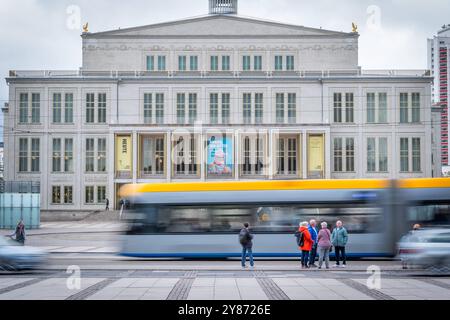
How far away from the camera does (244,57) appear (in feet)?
269

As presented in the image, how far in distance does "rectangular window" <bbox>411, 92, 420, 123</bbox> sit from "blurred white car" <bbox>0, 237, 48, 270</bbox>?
195ft

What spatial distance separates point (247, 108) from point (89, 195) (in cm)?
2001

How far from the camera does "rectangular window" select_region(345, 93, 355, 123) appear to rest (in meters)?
74.9

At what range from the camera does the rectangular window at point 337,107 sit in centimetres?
7506

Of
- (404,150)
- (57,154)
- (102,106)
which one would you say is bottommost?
(57,154)

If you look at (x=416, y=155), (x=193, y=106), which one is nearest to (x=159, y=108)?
(x=193, y=106)

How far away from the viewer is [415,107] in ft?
246

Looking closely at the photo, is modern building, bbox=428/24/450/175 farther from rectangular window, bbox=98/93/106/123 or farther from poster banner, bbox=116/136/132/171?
rectangular window, bbox=98/93/106/123

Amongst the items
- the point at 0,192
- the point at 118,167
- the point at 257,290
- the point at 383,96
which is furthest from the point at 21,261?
the point at 383,96

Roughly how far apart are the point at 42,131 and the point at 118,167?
9.43m

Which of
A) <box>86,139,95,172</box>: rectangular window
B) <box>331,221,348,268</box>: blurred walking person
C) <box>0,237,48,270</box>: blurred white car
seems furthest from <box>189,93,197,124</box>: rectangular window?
<box>0,237,48,270</box>: blurred white car

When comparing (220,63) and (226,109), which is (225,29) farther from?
(226,109)

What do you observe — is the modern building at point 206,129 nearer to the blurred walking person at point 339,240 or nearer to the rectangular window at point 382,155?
the rectangular window at point 382,155

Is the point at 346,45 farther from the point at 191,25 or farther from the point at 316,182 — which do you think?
the point at 316,182
